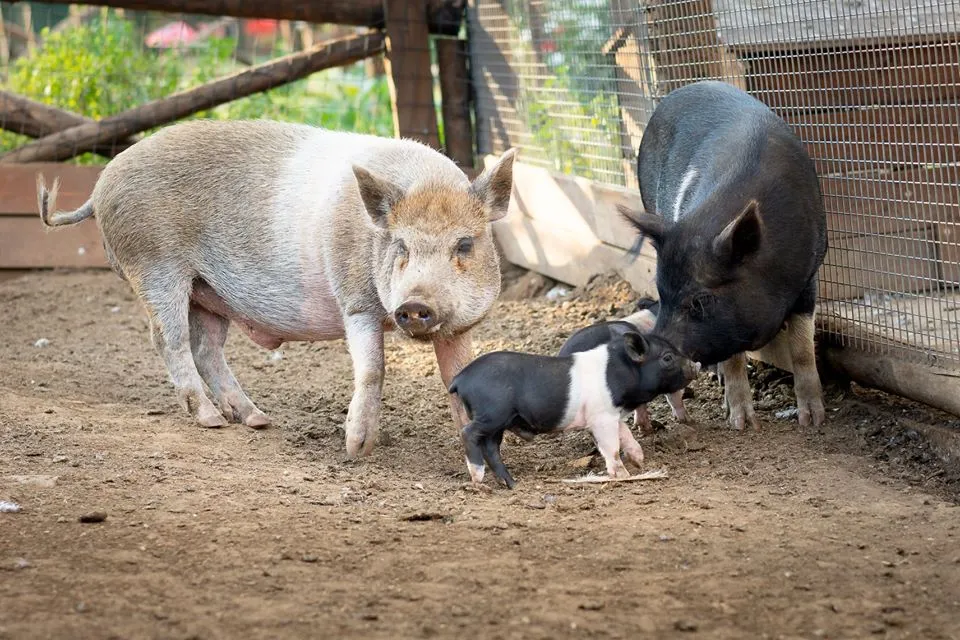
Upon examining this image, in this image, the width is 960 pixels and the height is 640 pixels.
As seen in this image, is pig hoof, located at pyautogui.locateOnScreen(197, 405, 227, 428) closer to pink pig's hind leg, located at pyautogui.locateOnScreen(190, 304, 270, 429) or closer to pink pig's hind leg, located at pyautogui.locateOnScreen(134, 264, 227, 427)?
pink pig's hind leg, located at pyautogui.locateOnScreen(134, 264, 227, 427)

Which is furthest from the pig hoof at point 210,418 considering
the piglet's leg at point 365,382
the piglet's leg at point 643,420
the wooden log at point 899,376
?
the wooden log at point 899,376

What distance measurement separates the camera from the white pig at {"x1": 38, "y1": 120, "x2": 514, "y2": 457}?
4.79 meters

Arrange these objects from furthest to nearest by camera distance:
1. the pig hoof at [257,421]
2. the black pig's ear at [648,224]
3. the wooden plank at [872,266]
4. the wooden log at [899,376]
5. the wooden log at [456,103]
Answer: the wooden log at [456,103]
the pig hoof at [257,421]
the wooden plank at [872,266]
the black pig's ear at [648,224]
the wooden log at [899,376]

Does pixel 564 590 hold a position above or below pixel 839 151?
below

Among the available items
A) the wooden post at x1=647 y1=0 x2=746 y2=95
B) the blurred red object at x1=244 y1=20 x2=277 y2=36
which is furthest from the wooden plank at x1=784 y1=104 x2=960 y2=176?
the blurred red object at x1=244 y1=20 x2=277 y2=36

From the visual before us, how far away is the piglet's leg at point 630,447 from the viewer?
4594 mm

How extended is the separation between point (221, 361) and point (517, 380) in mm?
1997

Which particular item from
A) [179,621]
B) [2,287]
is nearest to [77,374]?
[2,287]

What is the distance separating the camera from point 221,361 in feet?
19.3

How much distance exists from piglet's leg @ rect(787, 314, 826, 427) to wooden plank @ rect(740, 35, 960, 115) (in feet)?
3.30

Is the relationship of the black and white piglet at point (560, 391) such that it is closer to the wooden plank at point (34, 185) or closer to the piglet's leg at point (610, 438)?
the piglet's leg at point (610, 438)

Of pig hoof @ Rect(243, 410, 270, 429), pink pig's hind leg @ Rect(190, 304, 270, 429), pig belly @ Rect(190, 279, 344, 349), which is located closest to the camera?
pig belly @ Rect(190, 279, 344, 349)

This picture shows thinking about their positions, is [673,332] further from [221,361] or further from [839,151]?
[221,361]

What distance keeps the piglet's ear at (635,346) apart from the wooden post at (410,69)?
15.5ft
